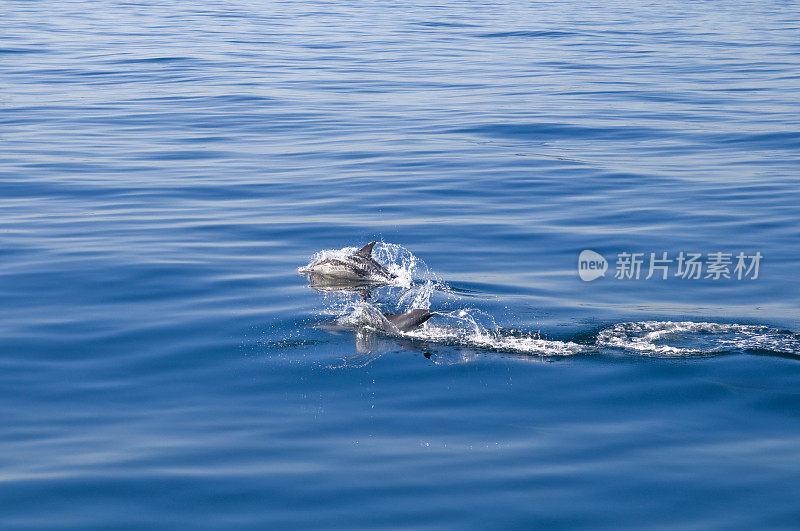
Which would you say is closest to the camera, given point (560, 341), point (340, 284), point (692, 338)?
point (692, 338)

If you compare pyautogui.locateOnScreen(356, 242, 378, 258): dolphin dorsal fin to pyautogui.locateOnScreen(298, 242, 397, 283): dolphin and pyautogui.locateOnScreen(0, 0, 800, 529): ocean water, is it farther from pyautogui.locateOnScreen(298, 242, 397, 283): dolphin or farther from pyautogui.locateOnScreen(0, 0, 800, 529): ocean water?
pyautogui.locateOnScreen(0, 0, 800, 529): ocean water

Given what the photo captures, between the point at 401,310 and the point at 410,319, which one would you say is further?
the point at 401,310

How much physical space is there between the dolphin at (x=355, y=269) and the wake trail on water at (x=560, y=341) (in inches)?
34.1

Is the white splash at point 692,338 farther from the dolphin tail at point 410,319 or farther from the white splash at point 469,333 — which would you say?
the dolphin tail at point 410,319

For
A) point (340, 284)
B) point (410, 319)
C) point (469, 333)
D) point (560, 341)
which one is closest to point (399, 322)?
point (410, 319)

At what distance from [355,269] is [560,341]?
305 centimetres

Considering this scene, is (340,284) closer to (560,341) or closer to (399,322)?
(399,322)

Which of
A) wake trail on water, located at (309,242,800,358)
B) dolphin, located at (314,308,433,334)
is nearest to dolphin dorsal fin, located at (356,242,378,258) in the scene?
wake trail on water, located at (309,242,800,358)

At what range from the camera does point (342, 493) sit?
655cm

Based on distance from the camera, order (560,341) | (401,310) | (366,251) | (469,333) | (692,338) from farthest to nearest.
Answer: (366,251) → (401,310) → (469,333) → (560,341) → (692,338)

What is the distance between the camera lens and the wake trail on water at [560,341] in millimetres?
9086

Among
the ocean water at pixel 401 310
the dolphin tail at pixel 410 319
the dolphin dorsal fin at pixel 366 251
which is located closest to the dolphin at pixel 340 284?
the ocean water at pixel 401 310

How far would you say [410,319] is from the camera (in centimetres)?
967

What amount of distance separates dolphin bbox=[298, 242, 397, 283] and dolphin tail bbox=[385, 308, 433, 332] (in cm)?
183
